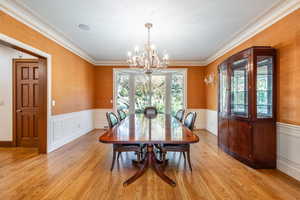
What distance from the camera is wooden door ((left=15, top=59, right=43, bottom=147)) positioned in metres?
3.76

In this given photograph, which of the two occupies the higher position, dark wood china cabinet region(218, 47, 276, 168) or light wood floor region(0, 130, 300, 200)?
dark wood china cabinet region(218, 47, 276, 168)

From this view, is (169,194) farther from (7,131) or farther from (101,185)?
(7,131)

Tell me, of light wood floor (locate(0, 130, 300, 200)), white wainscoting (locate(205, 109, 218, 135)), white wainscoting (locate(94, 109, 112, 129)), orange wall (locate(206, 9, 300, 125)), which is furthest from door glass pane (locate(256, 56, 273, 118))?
white wainscoting (locate(94, 109, 112, 129))

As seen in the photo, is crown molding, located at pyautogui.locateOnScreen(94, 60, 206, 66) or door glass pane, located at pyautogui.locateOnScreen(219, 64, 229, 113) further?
crown molding, located at pyautogui.locateOnScreen(94, 60, 206, 66)

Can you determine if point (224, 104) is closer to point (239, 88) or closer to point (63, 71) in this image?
point (239, 88)

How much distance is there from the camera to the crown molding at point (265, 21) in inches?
92.0

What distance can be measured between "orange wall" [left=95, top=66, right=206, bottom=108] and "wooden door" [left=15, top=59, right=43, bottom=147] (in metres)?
2.34

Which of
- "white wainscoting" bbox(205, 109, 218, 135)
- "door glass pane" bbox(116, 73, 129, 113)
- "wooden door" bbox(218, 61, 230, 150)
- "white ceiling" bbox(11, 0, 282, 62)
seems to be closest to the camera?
"white ceiling" bbox(11, 0, 282, 62)

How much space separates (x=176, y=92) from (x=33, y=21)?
15.9 ft

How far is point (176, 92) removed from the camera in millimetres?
6312

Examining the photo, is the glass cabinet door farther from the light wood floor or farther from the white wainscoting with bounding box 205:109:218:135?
the white wainscoting with bounding box 205:109:218:135

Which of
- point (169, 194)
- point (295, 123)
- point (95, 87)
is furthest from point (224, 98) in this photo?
point (95, 87)

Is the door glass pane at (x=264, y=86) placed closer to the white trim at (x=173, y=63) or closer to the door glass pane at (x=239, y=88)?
the door glass pane at (x=239, y=88)

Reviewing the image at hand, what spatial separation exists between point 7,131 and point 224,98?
5173 millimetres
